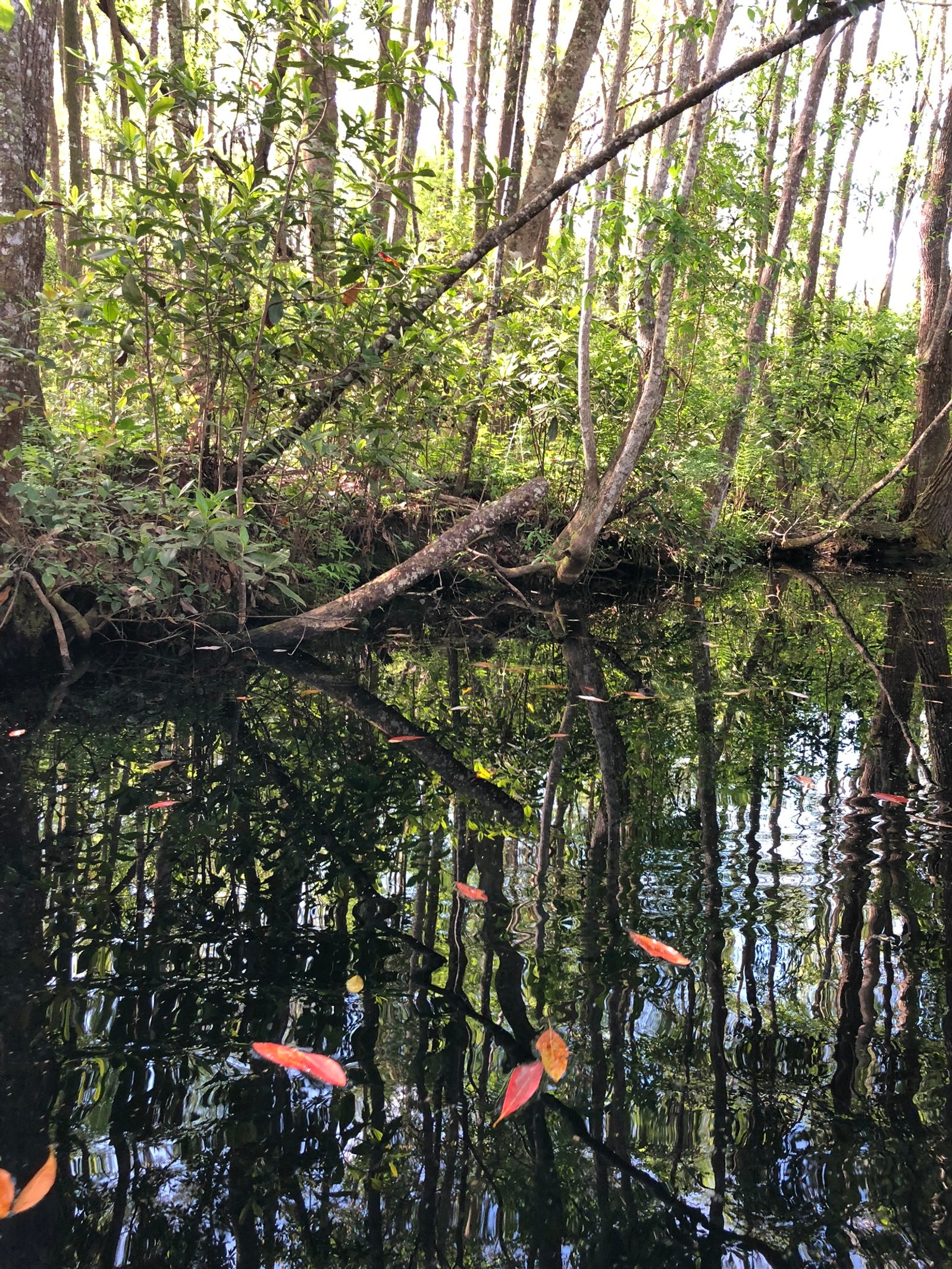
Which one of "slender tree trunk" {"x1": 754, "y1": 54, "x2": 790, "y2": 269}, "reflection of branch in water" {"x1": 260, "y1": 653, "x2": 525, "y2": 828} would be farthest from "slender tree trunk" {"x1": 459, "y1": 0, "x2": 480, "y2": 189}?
"reflection of branch in water" {"x1": 260, "y1": 653, "x2": 525, "y2": 828}

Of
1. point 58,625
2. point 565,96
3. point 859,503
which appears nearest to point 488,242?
point 565,96

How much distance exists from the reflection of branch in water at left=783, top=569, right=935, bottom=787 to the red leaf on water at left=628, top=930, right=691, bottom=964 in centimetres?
180

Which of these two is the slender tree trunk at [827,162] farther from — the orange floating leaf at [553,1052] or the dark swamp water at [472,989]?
the orange floating leaf at [553,1052]

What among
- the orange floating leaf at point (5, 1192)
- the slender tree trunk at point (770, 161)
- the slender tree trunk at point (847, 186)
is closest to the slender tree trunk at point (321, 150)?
the slender tree trunk at point (770, 161)

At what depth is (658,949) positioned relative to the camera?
2.03m

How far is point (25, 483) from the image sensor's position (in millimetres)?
4176

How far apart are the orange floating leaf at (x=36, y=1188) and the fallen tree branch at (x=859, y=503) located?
12219mm

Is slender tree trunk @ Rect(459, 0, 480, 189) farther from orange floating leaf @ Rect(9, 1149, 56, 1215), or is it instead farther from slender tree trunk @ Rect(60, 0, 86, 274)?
orange floating leaf @ Rect(9, 1149, 56, 1215)

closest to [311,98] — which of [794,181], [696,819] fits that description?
[696,819]

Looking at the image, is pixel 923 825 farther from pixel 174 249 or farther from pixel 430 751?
pixel 174 249

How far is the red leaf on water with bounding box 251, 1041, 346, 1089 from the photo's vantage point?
157 cm

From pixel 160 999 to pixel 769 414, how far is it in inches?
454

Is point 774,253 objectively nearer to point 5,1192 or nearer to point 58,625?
point 58,625

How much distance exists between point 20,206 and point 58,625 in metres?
2.37
